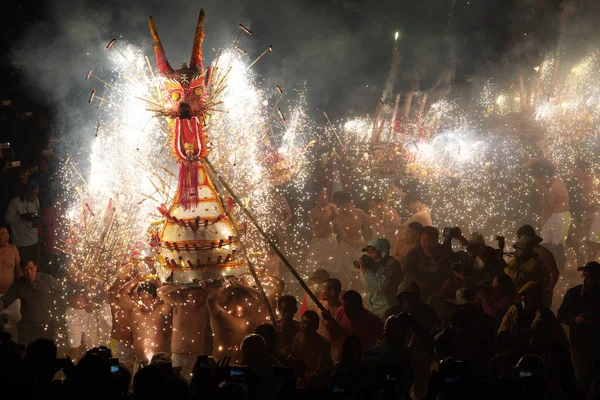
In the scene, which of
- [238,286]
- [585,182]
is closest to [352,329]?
[238,286]

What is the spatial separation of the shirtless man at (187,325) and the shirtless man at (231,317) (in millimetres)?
177

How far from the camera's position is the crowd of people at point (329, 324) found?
3480 mm

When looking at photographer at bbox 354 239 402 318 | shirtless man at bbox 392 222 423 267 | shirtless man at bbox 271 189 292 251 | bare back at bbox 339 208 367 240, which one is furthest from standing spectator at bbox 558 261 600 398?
shirtless man at bbox 271 189 292 251

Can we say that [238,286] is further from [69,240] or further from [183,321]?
[69,240]

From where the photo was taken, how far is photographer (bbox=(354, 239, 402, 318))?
7.00 metres

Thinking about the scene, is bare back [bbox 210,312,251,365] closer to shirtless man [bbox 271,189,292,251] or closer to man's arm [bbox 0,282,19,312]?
man's arm [bbox 0,282,19,312]

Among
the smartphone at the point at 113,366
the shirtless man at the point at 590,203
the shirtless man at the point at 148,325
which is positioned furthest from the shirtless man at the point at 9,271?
the shirtless man at the point at 590,203

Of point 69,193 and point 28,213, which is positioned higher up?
point 69,193

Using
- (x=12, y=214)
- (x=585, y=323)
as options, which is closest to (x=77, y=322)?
(x=12, y=214)

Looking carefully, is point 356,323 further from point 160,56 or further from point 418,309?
point 160,56

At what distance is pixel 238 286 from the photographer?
6.25 meters

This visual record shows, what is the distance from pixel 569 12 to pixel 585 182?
16.9 feet

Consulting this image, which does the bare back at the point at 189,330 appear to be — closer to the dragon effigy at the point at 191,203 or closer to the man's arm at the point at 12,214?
the dragon effigy at the point at 191,203

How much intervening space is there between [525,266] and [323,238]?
433cm
